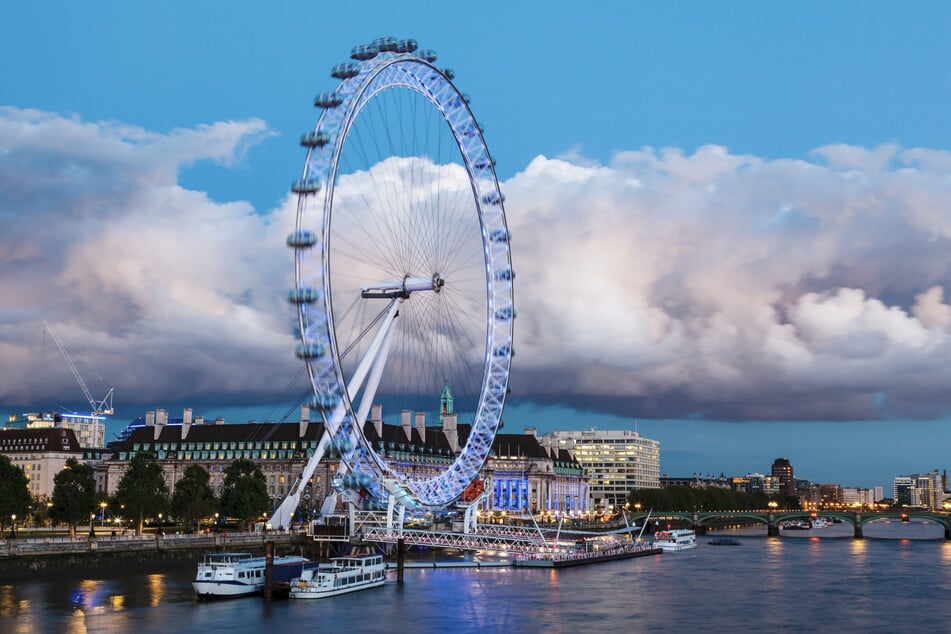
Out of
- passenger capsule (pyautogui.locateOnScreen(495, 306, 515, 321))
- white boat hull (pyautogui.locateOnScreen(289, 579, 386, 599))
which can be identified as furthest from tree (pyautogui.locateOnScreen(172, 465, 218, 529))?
white boat hull (pyautogui.locateOnScreen(289, 579, 386, 599))

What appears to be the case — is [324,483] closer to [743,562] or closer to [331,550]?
[331,550]

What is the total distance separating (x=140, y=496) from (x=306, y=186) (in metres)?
46.6

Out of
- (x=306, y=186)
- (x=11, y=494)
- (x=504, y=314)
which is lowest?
(x=11, y=494)

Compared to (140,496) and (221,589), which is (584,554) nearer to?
(140,496)

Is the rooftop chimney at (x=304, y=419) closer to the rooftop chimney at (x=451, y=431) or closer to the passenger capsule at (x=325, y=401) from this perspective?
the rooftop chimney at (x=451, y=431)

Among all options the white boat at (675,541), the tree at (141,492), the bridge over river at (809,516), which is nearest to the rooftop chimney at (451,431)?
the bridge over river at (809,516)

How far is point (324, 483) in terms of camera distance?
146875 mm

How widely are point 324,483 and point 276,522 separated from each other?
42.2 metres

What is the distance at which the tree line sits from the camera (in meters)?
92.2

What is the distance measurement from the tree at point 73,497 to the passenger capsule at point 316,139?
1642 inches

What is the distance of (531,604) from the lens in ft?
214

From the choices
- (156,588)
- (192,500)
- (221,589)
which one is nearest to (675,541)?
(192,500)

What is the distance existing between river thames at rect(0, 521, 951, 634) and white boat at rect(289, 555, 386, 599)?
3.08ft

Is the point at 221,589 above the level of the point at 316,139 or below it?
below
